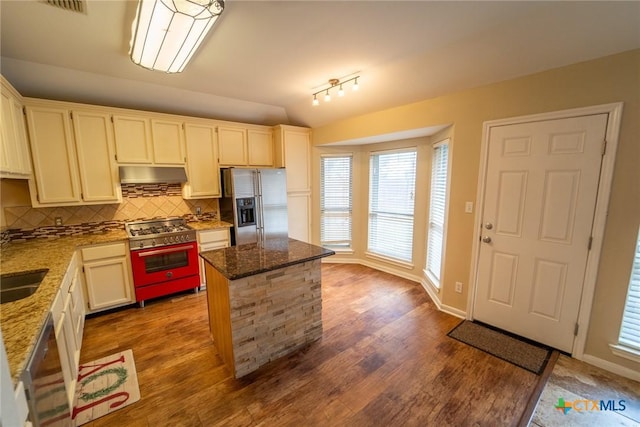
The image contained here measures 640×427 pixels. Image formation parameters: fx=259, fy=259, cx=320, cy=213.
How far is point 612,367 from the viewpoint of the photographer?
2102 mm

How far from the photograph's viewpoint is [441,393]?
1937 millimetres

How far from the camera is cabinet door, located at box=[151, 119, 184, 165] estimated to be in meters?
3.37

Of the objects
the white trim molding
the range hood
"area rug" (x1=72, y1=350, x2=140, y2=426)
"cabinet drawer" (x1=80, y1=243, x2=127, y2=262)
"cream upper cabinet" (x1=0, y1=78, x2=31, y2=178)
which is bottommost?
"area rug" (x1=72, y1=350, x2=140, y2=426)

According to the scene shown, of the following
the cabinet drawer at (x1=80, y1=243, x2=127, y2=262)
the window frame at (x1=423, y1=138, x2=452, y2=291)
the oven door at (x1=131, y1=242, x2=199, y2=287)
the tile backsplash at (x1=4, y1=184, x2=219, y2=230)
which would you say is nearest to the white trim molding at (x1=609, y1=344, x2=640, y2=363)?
the window frame at (x1=423, y1=138, x2=452, y2=291)

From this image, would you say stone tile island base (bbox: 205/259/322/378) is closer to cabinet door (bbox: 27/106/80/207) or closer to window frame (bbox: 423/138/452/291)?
window frame (bbox: 423/138/452/291)

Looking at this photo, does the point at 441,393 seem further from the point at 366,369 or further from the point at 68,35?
the point at 68,35

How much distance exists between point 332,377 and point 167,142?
3409 millimetres

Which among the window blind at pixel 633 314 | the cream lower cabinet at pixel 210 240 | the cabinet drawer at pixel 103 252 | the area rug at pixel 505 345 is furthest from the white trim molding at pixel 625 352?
the cabinet drawer at pixel 103 252

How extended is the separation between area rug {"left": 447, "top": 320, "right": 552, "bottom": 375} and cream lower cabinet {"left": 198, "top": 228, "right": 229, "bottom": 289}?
3037mm

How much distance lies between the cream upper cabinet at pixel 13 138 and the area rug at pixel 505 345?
14.1 ft

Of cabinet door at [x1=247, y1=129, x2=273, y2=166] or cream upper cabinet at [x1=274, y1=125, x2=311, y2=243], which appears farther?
cream upper cabinet at [x1=274, y1=125, x2=311, y2=243]

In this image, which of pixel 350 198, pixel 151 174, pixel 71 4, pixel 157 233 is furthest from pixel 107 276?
pixel 350 198

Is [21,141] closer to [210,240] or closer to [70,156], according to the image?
[70,156]

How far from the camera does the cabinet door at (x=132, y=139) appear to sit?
3.13 m
